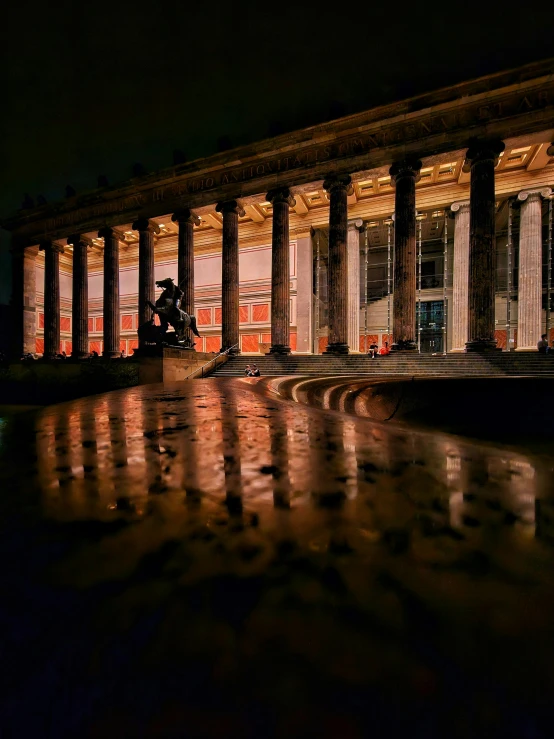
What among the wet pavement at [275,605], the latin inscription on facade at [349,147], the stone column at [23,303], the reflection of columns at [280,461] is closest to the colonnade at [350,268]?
the stone column at [23,303]

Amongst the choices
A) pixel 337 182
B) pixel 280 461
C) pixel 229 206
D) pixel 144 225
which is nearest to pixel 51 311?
pixel 144 225

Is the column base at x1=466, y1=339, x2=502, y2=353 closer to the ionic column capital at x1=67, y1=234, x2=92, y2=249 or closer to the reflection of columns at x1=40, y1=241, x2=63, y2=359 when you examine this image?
the ionic column capital at x1=67, y1=234, x2=92, y2=249

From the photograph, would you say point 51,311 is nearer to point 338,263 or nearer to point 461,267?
point 338,263

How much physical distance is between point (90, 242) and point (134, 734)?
24355 mm

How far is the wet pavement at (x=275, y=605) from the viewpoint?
381 mm

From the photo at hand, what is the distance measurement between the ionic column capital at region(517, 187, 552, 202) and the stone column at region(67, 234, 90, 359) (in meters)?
22.8

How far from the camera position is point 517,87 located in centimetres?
1181

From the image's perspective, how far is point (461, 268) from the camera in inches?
672

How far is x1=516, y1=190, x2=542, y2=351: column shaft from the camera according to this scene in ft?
50.9

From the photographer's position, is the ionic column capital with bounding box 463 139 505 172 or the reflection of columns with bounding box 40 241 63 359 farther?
the reflection of columns with bounding box 40 241 63 359

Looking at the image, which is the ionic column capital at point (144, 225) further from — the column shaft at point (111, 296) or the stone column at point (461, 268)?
the stone column at point (461, 268)

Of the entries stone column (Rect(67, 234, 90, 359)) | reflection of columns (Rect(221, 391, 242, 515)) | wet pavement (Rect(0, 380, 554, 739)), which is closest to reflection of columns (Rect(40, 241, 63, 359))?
stone column (Rect(67, 234, 90, 359))

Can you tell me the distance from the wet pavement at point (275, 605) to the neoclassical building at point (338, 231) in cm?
1347

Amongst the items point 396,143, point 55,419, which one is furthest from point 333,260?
point 55,419
